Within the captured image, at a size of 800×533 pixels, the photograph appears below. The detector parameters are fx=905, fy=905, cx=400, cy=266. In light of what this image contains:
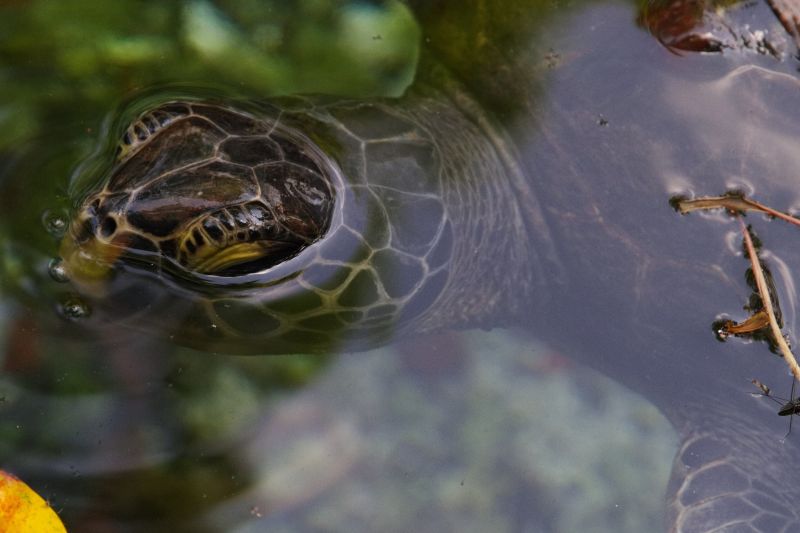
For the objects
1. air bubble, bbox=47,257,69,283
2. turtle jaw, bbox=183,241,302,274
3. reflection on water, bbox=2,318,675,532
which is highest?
turtle jaw, bbox=183,241,302,274

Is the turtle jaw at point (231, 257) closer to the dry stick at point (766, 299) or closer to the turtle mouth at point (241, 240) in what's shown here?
the turtle mouth at point (241, 240)

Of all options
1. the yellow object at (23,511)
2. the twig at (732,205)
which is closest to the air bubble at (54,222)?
the yellow object at (23,511)

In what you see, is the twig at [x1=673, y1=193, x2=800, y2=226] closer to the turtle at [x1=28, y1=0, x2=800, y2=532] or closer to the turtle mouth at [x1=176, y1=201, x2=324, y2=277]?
the turtle at [x1=28, y1=0, x2=800, y2=532]

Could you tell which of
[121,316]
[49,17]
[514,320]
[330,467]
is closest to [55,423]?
[121,316]

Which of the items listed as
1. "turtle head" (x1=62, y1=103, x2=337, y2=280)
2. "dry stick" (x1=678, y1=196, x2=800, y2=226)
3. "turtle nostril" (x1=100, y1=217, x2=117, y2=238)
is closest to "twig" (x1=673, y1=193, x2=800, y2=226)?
"dry stick" (x1=678, y1=196, x2=800, y2=226)

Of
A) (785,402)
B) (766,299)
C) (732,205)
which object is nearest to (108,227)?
(732,205)

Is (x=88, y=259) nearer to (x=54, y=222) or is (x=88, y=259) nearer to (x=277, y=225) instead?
(x=54, y=222)
